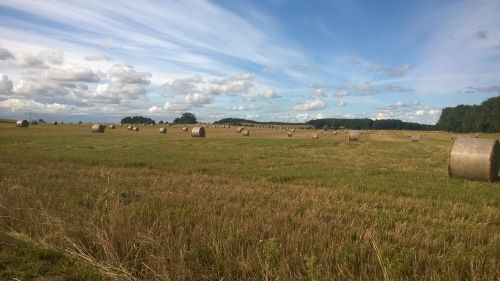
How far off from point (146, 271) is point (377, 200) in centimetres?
719

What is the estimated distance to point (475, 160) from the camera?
18.4 metres

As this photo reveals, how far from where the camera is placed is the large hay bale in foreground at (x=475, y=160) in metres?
18.1

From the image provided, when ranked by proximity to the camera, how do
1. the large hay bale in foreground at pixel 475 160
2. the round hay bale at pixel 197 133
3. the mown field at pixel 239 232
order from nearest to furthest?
1. the mown field at pixel 239 232
2. the large hay bale in foreground at pixel 475 160
3. the round hay bale at pixel 197 133

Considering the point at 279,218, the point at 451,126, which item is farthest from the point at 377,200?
the point at 451,126

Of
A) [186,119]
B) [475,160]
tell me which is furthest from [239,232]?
[186,119]

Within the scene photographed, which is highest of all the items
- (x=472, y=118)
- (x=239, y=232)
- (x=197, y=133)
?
(x=472, y=118)

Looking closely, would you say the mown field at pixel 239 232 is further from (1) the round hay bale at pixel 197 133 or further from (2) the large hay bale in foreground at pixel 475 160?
(1) the round hay bale at pixel 197 133

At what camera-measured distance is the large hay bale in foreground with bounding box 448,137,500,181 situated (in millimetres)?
18062

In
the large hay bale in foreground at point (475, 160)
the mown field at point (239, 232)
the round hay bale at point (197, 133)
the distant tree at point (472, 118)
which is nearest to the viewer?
the mown field at point (239, 232)

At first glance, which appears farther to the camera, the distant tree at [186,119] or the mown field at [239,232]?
the distant tree at [186,119]

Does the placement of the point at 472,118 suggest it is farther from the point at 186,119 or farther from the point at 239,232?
the point at 239,232

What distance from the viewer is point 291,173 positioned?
1752 centimetres

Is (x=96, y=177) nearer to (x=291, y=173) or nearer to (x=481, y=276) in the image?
(x=291, y=173)

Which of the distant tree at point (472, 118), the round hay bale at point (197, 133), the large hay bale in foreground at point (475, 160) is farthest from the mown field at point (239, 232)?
the distant tree at point (472, 118)
